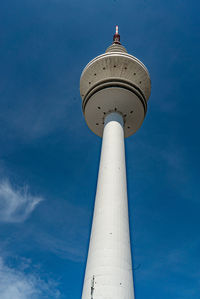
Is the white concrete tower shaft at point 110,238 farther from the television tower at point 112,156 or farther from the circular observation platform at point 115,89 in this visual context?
the circular observation platform at point 115,89

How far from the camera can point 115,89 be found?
29531 millimetres

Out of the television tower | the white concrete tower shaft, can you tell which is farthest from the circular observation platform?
the white concrete tower shaft

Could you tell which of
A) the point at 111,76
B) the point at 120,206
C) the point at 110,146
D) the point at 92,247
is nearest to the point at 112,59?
the point at 111,76

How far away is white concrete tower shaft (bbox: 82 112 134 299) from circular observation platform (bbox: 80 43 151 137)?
7.42 meters

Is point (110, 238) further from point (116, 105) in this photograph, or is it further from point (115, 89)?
point (115, 89)

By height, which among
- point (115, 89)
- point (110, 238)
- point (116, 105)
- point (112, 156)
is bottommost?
point (110, 238)

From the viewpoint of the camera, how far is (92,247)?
17766 mm

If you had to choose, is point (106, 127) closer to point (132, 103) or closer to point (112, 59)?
point (132, 103)

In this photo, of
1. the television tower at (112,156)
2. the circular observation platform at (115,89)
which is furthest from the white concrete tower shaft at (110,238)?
the circular observation platform at (115,89)

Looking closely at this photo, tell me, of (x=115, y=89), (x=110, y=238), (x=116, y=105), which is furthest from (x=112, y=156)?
(x=115, y=89)

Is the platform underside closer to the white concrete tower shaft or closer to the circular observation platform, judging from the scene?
the circular observation platform

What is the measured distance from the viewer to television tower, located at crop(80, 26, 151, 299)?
15867 millimetres

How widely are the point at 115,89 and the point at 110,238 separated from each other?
18254 mm

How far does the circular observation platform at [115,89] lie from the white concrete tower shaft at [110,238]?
292 inches
